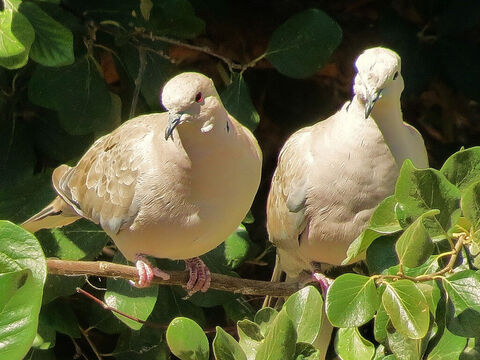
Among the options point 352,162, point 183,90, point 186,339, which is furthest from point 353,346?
point 183,90

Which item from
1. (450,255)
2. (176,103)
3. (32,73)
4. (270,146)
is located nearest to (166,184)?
(176,103)

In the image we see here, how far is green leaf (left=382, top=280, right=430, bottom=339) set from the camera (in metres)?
1.56

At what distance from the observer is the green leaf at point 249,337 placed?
1.87 meters

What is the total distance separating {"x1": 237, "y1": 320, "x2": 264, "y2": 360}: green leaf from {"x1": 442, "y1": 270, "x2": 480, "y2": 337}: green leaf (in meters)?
0.45

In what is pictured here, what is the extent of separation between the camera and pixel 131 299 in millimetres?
2518

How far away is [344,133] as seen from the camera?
2225 mm

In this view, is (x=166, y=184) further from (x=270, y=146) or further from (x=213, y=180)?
(x=270, y=146)

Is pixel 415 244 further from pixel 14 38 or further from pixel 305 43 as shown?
pixel 305 43

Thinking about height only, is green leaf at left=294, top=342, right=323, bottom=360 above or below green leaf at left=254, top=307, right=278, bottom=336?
above

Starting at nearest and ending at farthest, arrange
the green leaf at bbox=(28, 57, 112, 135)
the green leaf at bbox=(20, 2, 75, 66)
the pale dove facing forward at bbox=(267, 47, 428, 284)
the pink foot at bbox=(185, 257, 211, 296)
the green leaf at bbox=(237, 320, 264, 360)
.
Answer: the green leaf at bbox=(237, 320, 264, 360) → the pale dove facing forward at bbox=(267, 47, 428, 284) → the pink foot at bbox=(185, 257, 211, 296) → the green leaf at bbox=(20, 2, 75, 66) → the green leaf at bbox=(28, 57, 112, 135)

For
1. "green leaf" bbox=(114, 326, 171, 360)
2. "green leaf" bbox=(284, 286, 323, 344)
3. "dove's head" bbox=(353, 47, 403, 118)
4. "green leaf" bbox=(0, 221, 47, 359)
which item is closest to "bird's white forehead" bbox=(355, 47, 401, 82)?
"dove's head" bbox=(353, 47, 403, 118)

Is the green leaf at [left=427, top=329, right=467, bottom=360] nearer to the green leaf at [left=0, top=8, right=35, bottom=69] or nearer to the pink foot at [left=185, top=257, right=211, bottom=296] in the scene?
the pink foot at [left=185, top=257, right=211, bottom=296]

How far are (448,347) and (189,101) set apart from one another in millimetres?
712

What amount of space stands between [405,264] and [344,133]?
0.71m
